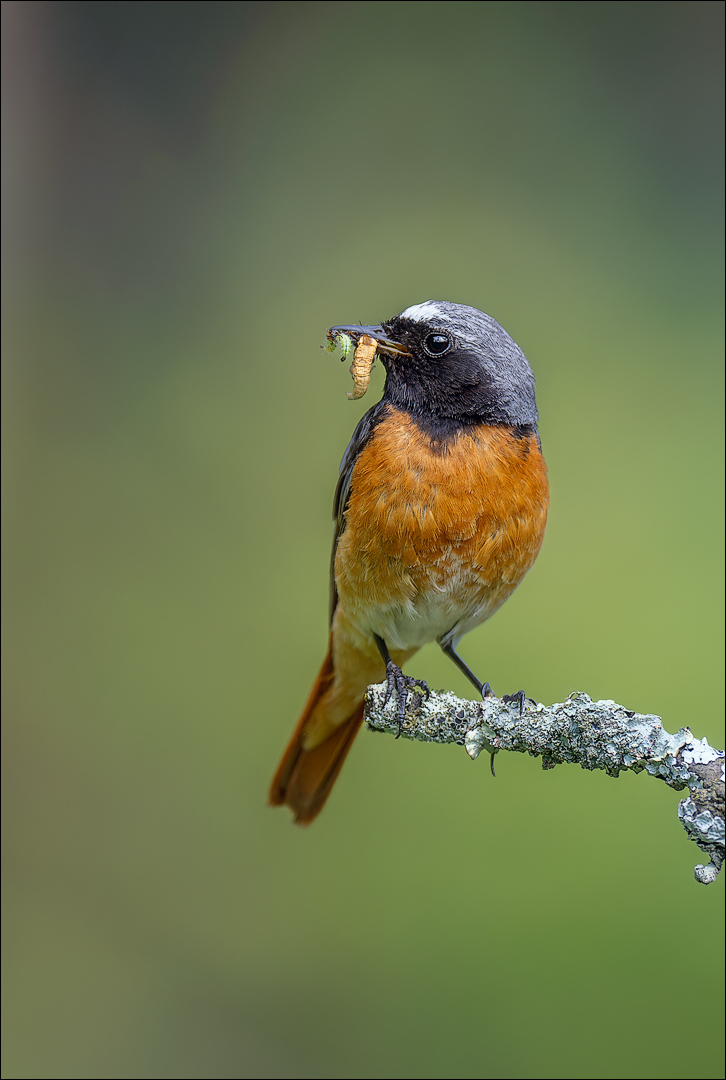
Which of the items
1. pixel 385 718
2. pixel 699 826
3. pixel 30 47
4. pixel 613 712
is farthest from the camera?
pixel 30 47

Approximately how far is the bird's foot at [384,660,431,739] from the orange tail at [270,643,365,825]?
0.71 m

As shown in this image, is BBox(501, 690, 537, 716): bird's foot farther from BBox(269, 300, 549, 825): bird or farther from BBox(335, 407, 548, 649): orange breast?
BBox(335, 407, 548, 649): orange breast

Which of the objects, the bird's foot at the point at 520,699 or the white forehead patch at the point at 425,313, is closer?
the bird's foot at the point at 520,699

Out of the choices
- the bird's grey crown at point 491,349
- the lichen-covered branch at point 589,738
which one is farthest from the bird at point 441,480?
the lichen-covered branch at point 589,738

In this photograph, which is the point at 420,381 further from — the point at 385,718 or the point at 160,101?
the point at 160,101

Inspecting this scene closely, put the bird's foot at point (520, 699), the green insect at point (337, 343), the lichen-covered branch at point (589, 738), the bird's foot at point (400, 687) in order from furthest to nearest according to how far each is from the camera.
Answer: the green insect at point (337, 343) → the bird's foot at point (400, 687) → the bird's foot at point (520, 699) → the lichen-covered branch at point (589, 738)

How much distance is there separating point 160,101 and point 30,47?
92 centimetres

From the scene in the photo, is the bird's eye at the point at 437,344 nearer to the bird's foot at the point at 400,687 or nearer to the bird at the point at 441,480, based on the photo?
the bird at the point at 441,480

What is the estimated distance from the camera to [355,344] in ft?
10.8

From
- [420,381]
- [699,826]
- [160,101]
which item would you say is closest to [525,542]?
[420,381]

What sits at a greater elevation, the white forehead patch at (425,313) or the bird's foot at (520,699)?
the white forehead patch at (425,313)

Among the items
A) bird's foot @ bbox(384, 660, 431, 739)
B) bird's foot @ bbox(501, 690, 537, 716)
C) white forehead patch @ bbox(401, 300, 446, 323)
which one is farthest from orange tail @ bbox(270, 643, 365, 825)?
white forehead patch @ bbox(401, 300, 446, 323)

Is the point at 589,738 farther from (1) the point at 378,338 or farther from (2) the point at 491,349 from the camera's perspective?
(1) the point at 378,338

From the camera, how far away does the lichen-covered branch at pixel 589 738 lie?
6.79 ft
